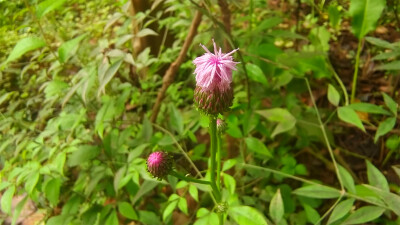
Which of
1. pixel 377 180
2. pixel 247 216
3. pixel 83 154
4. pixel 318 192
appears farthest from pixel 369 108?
pixel 83 154

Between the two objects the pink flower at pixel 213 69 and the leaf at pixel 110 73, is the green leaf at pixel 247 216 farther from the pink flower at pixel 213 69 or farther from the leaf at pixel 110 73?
the leaf at pixel 110 73

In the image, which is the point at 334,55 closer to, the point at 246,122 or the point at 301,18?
the point at 301,18

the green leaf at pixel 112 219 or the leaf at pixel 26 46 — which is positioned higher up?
the leaf at pixel 26 46

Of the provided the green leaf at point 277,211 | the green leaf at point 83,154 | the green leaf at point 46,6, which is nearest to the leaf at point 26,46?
the green leaf at point 46,6

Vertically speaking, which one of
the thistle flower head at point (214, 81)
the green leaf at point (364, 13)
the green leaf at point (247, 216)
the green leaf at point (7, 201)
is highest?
the thistle flower head at point (214, 81)

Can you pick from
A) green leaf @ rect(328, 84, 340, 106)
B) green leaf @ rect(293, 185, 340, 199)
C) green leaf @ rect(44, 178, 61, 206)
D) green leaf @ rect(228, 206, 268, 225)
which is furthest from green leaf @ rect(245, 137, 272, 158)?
green leaf @ rect(44, 178, 61, 206)

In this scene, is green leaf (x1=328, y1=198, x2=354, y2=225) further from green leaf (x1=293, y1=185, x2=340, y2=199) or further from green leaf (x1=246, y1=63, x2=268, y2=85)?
green leaf (x1=246, y1=63, x2=268, y2=85)

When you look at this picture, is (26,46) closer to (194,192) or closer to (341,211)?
(194,192)
